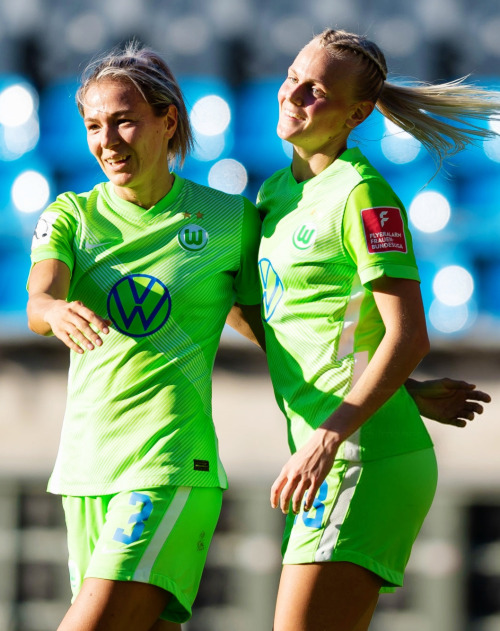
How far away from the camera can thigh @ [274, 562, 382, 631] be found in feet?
9.35

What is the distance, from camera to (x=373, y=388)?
2.85 meters

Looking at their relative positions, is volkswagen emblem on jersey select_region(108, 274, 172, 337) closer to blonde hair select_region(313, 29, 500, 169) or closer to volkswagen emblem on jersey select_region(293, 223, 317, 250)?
volkswagen emblem on jersey select_region(293, 223, 317, 250)

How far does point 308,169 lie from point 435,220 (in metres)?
4.76

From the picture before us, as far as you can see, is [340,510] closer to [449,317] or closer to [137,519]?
[137,519]

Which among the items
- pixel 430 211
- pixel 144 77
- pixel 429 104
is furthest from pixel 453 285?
pixel 144 77

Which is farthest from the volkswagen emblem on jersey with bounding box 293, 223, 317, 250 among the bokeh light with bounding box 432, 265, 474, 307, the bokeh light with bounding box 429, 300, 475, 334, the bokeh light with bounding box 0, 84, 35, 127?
the bokeh light with bounding box 0, 84, 35, 127

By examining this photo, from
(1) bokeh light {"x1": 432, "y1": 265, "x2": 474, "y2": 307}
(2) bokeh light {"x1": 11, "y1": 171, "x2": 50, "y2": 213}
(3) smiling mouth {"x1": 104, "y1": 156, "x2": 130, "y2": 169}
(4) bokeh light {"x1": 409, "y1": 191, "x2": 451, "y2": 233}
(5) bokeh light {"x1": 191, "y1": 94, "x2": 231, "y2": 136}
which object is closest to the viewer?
(3) smiling mouth {"x1": 104, "y1": 156, "x2": 130, "y2": 169}

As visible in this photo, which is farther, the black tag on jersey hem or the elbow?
the black tag on jersey hem

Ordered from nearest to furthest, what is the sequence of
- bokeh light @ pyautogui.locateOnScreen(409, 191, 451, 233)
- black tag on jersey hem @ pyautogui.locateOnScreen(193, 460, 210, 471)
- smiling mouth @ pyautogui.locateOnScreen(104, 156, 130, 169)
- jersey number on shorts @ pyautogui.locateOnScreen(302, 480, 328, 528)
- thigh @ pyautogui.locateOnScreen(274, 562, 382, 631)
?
thigh @ pyautogui.locateOnScreen(274, 562, 382, 631) → jersey number on shorts @ pyautogui.locateOnScreen(302, 480, 328, 528) → black tag on jersey hem @ pyautogui.locateOnScreen(193, 460, 210, 471) → smiling mouth @ pyautogui.locateOnScreen(104, 156, 130, 169) → bokeh light @ pyautogui.locateOnScreen(409, 191, 451, 233)

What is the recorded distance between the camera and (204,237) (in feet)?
10.6

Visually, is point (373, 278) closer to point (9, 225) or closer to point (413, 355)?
point (413, 355)

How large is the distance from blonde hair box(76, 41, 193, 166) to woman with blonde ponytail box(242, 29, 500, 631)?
307 mm

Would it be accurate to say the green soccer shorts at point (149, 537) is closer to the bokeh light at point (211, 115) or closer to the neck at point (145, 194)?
the neck at point (145, 194)

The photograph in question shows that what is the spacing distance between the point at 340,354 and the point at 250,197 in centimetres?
499
